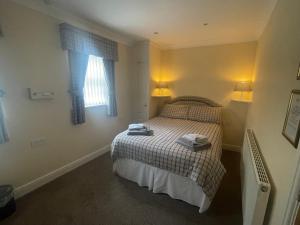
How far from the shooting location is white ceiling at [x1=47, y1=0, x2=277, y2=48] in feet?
6.07

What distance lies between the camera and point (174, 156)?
1.81 meters

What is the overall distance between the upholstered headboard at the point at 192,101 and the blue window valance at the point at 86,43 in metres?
1.76

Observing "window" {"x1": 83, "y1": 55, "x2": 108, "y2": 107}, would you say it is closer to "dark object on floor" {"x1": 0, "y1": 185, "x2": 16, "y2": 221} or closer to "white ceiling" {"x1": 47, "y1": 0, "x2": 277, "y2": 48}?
"white ceiling" {"x1": 47, "y1": 0, "x2": 277, "y2": 48}

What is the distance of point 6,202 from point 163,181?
1.71 m

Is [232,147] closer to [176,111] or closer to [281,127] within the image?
[176,111]

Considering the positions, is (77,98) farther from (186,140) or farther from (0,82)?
(186,140)

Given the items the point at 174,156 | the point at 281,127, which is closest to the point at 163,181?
the point at 174,156

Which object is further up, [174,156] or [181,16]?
[181,16]

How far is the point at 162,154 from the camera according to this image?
188 cm

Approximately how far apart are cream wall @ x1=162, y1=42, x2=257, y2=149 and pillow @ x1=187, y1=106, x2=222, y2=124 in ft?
1.10

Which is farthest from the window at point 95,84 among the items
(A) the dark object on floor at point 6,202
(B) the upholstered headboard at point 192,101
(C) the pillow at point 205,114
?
(C) the pillow at point 205,114

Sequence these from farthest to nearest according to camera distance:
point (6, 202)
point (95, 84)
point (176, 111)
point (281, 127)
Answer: point (176, 111), point (95, 84), point (6, 202), point (281, 127)

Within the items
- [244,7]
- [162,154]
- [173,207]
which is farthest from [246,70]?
[173,207]

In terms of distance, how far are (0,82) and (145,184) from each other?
2095mm
